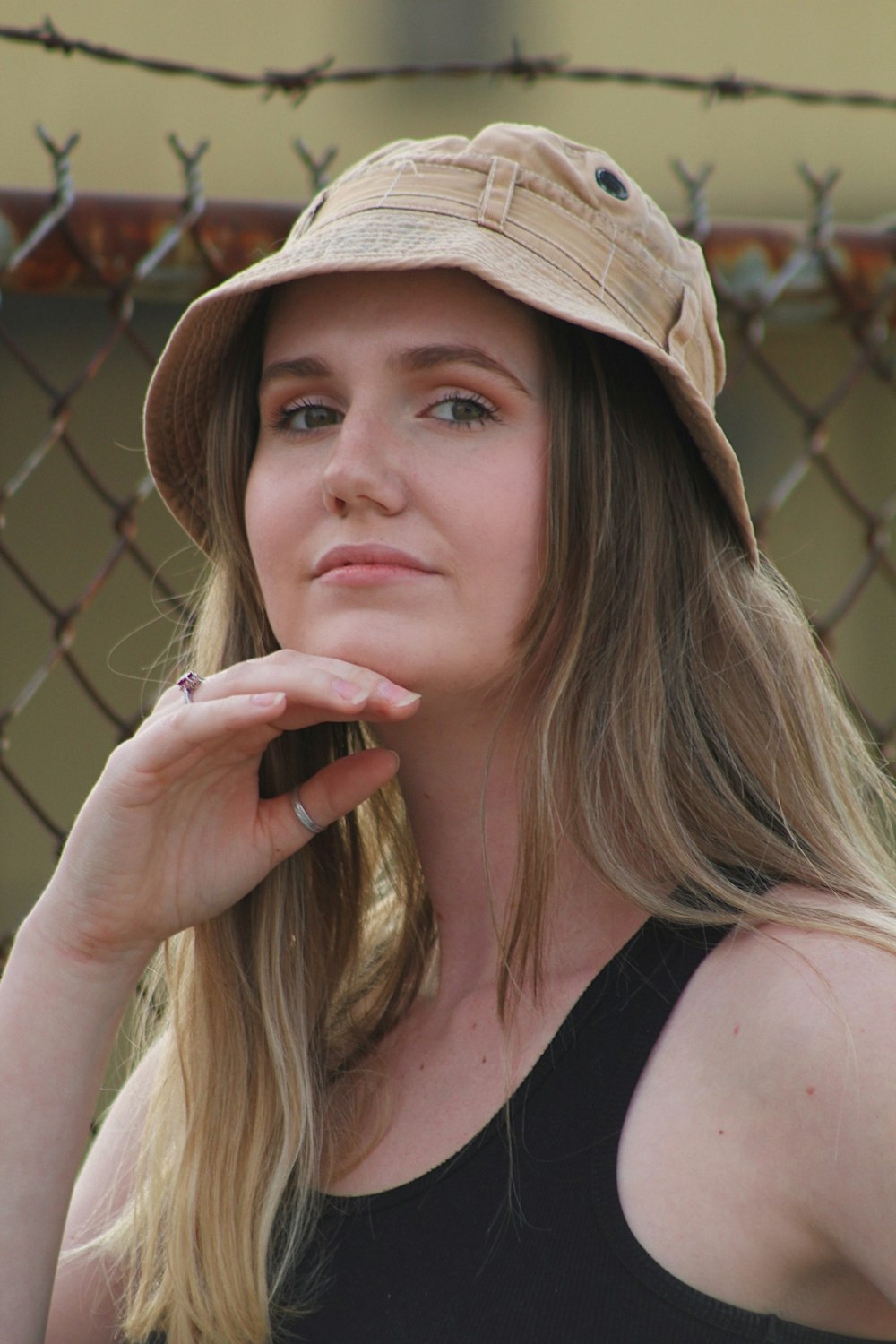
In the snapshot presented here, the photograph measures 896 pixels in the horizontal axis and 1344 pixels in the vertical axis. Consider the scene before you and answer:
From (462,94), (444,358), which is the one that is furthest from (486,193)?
(462,94)

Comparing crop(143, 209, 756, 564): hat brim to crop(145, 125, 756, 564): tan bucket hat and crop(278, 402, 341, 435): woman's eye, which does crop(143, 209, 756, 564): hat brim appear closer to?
crop(145, 125, 756, 564): tan bucket hat

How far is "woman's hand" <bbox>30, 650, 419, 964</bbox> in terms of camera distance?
5.74ft

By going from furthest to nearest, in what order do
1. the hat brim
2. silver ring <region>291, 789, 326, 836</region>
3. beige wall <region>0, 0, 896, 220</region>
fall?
beige wall <region>0, 0, 896, 220</region>, silver ring <region>291, 789, 326, 836</region>, the hat brim

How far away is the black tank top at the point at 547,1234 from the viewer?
153cm

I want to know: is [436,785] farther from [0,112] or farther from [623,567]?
[0,112]

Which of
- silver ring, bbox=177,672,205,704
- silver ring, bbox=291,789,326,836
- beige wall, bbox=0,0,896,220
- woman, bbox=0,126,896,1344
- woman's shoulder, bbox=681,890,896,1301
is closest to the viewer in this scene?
woman's shoulder, bbox=681,890,896,1301

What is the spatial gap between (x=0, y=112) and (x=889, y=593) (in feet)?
15.0

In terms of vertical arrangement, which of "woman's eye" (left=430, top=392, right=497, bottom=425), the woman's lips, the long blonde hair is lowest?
the long blonde hair

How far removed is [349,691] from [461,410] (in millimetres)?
350

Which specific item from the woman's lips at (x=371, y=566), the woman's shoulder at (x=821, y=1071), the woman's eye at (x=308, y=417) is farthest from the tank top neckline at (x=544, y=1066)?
the woman's eye at (x=308, y=417)

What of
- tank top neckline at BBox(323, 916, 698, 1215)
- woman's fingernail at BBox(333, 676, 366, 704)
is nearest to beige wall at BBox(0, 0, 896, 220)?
woman's fingernail at BBox(333, 676, 366, 704)

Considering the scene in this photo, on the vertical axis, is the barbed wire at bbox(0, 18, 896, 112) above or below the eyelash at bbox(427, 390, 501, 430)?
above

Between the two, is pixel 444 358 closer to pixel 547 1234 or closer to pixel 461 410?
pixel 461 410

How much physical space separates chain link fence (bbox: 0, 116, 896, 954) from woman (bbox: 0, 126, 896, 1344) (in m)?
0.24
